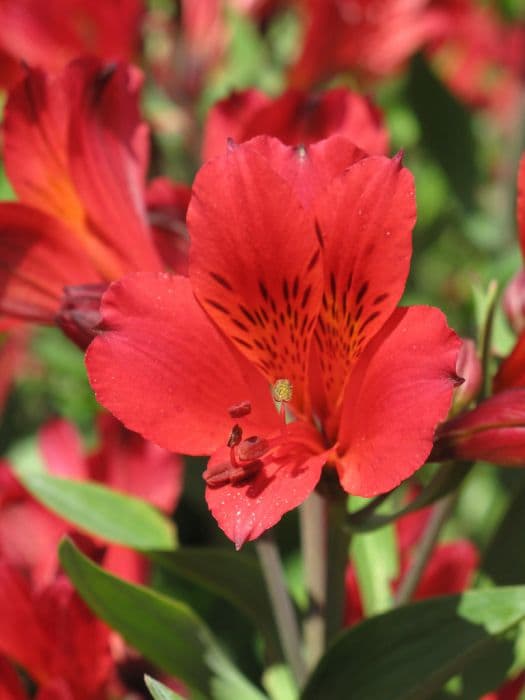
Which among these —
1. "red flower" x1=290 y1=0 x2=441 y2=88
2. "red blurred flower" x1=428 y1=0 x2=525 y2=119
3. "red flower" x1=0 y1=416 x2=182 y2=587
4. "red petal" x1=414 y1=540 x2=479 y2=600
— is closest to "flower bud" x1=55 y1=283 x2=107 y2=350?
"red flower" x1=0 y1=416 x2=182 y2=587

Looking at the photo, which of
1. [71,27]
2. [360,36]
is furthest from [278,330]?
[360,36]

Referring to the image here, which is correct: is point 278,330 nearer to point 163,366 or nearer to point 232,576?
point 163,366

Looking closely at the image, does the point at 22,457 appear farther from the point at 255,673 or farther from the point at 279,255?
the point at 279,255

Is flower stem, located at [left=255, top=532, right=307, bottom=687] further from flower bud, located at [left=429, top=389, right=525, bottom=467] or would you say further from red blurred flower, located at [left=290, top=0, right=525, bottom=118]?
red blurred flower, located at [left=290, top=0, right=525, bottom=118]

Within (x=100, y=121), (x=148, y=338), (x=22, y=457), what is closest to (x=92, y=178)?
(x=100, y=121)

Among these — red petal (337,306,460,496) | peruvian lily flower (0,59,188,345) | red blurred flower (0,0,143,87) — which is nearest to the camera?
red petal (337,306,460,496)

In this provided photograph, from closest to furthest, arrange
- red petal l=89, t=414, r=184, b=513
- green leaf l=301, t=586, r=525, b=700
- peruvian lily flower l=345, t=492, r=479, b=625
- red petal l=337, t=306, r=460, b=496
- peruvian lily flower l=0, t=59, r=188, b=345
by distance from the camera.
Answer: red petal l=337, t=306, r=460, b=496 → green leaf l=301, t=586, r=525, b=700 → peruvian lily flower l=0, t=59, r=188, b=345 → peruvian lily flower l=345, t=492, r=479, b=625 → red petal l=89, t=414, r=184, b=513
